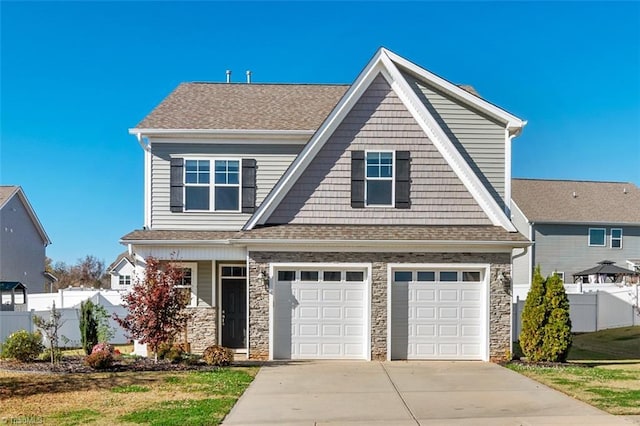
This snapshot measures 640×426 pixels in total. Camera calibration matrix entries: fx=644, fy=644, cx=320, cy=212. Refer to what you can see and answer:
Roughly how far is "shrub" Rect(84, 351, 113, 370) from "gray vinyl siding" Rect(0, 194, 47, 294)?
67.4ft

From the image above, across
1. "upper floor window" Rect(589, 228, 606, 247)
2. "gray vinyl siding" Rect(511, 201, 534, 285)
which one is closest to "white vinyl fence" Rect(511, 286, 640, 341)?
"gray vinyl siding" Rect(511, 201, 534, 285)

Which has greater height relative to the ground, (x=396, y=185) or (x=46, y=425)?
(x=396, y=185)

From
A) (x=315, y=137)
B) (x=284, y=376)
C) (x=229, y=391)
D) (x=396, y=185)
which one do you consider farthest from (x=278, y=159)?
(x=229, y=391)

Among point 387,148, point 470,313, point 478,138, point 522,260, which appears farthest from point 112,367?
point 522,260

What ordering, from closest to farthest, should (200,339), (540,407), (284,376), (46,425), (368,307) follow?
(46,425) → (540,407) → (284,376) → (368,307) → (200,339)

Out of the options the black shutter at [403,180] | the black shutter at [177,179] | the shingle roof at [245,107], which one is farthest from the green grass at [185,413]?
the shingle roof at [245,107]

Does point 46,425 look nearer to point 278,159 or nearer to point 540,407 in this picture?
point 540,407

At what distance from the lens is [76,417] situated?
979 centimetres

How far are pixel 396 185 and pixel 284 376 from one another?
19.7 ft

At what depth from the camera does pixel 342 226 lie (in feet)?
55.0

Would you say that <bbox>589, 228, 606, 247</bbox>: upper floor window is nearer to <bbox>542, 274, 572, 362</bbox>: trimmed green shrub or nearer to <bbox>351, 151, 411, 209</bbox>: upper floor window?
<bbox>542, 274, 572, 362</bbox>: trimmed green shrub

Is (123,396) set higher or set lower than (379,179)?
lower

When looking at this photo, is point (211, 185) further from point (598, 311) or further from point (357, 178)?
point (598, 311)

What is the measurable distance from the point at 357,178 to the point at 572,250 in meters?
24.8
